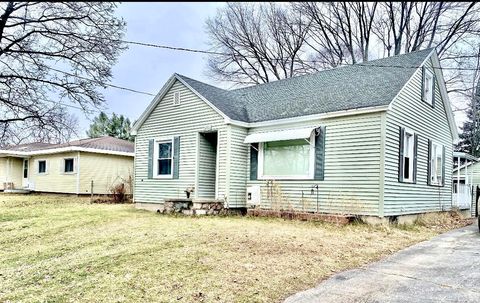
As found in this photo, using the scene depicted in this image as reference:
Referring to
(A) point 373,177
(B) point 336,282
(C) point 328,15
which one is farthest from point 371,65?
(C) point 328,15

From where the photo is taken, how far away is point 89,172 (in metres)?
21.0

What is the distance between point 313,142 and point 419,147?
3.73m

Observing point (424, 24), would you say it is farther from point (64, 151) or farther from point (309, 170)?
point (64, 151)

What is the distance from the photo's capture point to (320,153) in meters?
10.9

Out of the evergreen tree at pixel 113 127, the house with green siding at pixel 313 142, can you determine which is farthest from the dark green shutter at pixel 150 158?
the evergreen tree at pixel 113 127

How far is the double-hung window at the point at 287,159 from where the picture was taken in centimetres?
1116

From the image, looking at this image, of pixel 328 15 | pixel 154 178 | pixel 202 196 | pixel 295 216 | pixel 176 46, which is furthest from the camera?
pixel 328 15

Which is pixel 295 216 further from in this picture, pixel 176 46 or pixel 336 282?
pixel 176 46

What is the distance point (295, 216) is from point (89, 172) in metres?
14.5

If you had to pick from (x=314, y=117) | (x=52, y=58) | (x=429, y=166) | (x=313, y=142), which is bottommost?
(x=429, y=166)

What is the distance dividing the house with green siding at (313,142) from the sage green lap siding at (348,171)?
0.03 metres

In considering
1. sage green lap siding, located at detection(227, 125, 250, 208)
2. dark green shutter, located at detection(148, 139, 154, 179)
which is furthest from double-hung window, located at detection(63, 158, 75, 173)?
sage green lap siding, located at detection(227, 125, 250, 208)

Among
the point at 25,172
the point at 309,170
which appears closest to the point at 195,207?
the point at 309,170

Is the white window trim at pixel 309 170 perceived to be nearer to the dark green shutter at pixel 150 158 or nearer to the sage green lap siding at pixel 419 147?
the sage green lap siding at pixel 419 147
